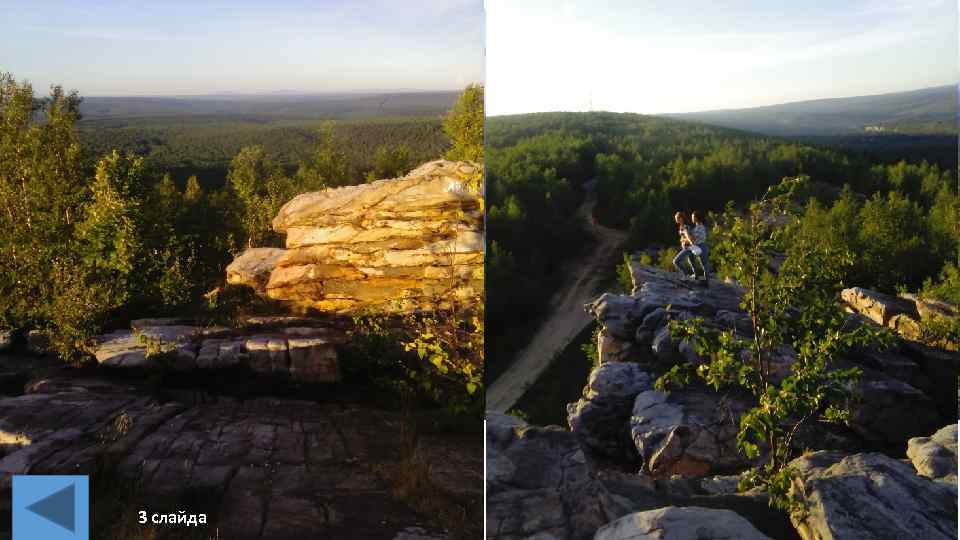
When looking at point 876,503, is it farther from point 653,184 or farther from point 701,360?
point 653,184

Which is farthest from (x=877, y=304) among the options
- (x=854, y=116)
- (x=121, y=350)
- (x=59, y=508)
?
(x=59, y=508)

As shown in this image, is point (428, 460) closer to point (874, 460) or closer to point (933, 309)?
point (874, 460)

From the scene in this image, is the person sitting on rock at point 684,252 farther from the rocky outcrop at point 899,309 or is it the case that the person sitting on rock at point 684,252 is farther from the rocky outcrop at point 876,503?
the rocky outcrop at point 876,503

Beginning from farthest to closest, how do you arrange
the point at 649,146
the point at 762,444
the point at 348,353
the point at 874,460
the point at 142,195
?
the point at 348,353, the point at 142,195, the point at 649,146, the point at 762,444, the point at 874,460

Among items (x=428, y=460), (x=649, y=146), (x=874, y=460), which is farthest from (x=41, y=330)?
(x=874, y=460)

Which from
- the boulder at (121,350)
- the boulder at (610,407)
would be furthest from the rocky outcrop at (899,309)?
the boulder at (121,350)

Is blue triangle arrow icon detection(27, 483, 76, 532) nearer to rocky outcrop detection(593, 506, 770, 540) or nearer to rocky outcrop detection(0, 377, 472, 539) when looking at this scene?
rocky outcrop detection(0, 377, 472, 539)
